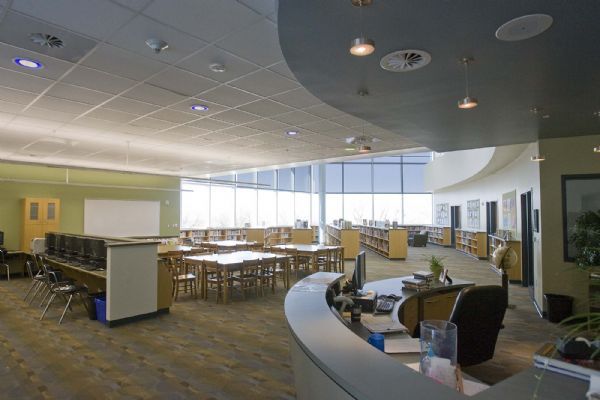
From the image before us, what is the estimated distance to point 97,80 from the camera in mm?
4480

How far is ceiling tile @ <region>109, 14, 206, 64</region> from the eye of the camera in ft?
10.6

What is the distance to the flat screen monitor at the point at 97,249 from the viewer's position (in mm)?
6559

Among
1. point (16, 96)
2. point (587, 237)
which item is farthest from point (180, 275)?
point (587, 237)

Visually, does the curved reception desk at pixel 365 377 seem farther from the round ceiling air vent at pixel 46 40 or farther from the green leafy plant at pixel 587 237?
the green leafy plant at pixel 587 237

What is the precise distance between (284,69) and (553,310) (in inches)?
221

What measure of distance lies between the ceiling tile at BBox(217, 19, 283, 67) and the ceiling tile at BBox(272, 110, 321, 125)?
6.44 ft

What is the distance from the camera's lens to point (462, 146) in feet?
22.3

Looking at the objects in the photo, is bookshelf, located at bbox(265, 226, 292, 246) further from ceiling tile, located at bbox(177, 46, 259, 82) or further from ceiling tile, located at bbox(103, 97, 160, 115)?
ceiling tile, located at bbox(177, 46, 259, 82)

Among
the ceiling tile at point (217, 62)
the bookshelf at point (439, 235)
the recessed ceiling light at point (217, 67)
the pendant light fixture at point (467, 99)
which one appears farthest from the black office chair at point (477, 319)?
the bookshelf at point (439, 235)

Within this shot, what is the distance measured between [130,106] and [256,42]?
290cm

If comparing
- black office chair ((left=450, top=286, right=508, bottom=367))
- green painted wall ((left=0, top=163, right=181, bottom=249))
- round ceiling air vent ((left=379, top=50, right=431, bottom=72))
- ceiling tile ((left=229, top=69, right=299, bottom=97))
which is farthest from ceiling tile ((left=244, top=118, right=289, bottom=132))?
green painted wall ((left=0, top=163, right=181, bottom=249))

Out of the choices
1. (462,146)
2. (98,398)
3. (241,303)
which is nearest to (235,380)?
(98,398)

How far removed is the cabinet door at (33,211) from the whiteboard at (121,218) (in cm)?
150

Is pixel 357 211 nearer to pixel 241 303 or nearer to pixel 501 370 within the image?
pixel 241 303
